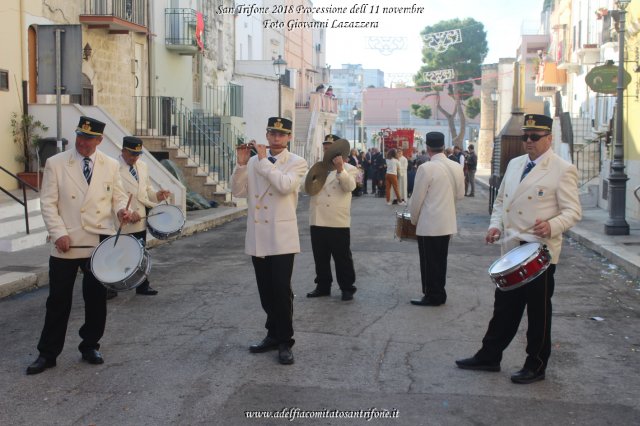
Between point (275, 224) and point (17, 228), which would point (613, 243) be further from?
point (17, 228)

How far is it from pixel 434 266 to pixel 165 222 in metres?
3.37

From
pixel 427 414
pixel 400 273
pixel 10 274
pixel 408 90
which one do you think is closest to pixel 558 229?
pixel 427 414

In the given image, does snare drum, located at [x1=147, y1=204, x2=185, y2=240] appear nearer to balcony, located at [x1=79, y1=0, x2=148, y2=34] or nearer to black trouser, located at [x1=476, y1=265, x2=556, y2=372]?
black trouser, located at [x1=476, y1=265, x2=556, y2=372]

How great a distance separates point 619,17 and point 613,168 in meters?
3.00

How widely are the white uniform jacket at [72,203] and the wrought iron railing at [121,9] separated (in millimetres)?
14975

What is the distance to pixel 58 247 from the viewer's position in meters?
6.33

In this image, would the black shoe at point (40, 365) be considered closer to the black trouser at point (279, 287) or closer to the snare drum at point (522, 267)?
the black trouser at point (279, 287)

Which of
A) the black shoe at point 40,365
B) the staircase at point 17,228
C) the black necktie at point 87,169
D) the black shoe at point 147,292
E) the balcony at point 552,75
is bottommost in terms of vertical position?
the black shoe at point 147,292

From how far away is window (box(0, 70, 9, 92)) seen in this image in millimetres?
16498

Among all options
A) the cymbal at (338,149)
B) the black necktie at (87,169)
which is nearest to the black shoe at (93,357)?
the black necktie at (87,169)

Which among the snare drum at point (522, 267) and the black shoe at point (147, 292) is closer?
the snare drum at point (522, 267)

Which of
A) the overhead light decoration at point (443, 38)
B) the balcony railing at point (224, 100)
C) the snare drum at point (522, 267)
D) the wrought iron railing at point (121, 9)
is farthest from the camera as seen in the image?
the overhead light decoration at point (443, 38)

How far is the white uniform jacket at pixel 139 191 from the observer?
9.67m

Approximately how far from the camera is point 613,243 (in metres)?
14.5
